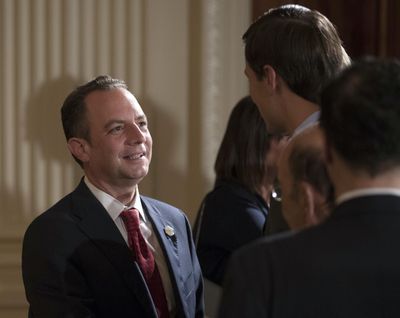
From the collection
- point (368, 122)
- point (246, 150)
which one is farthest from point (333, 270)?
point (246, 150)

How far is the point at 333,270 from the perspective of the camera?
4.61 ft

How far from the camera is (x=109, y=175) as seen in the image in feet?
8.89

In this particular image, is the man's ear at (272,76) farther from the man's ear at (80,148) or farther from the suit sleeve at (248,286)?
the suit sleeve at (248,286)

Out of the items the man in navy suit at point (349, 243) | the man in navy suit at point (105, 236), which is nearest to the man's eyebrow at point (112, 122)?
the man in navy suit at point (105, 236)

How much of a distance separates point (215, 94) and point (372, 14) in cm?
78

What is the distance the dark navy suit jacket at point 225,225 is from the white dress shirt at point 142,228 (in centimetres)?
60

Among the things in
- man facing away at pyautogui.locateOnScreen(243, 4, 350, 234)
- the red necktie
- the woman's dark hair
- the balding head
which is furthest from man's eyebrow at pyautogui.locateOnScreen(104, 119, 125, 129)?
the balding head

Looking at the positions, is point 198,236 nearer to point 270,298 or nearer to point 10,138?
point 10,138

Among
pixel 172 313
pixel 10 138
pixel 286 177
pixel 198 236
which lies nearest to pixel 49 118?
pixel 10 138

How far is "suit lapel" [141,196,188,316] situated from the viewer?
263 cm

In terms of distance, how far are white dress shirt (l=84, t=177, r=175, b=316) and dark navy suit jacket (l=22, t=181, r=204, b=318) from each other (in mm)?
29

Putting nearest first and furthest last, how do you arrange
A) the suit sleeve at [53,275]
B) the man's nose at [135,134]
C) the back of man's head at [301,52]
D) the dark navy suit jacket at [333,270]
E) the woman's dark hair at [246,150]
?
the dark navy suit jacket at [333,270]
the back of man's head at [301,52]
the suit sleeve at [53,275]
the man's nose at [135,134]
the woman's dark hair at [246,150]

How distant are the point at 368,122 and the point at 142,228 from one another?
1376mm

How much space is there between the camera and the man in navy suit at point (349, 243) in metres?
1.41
